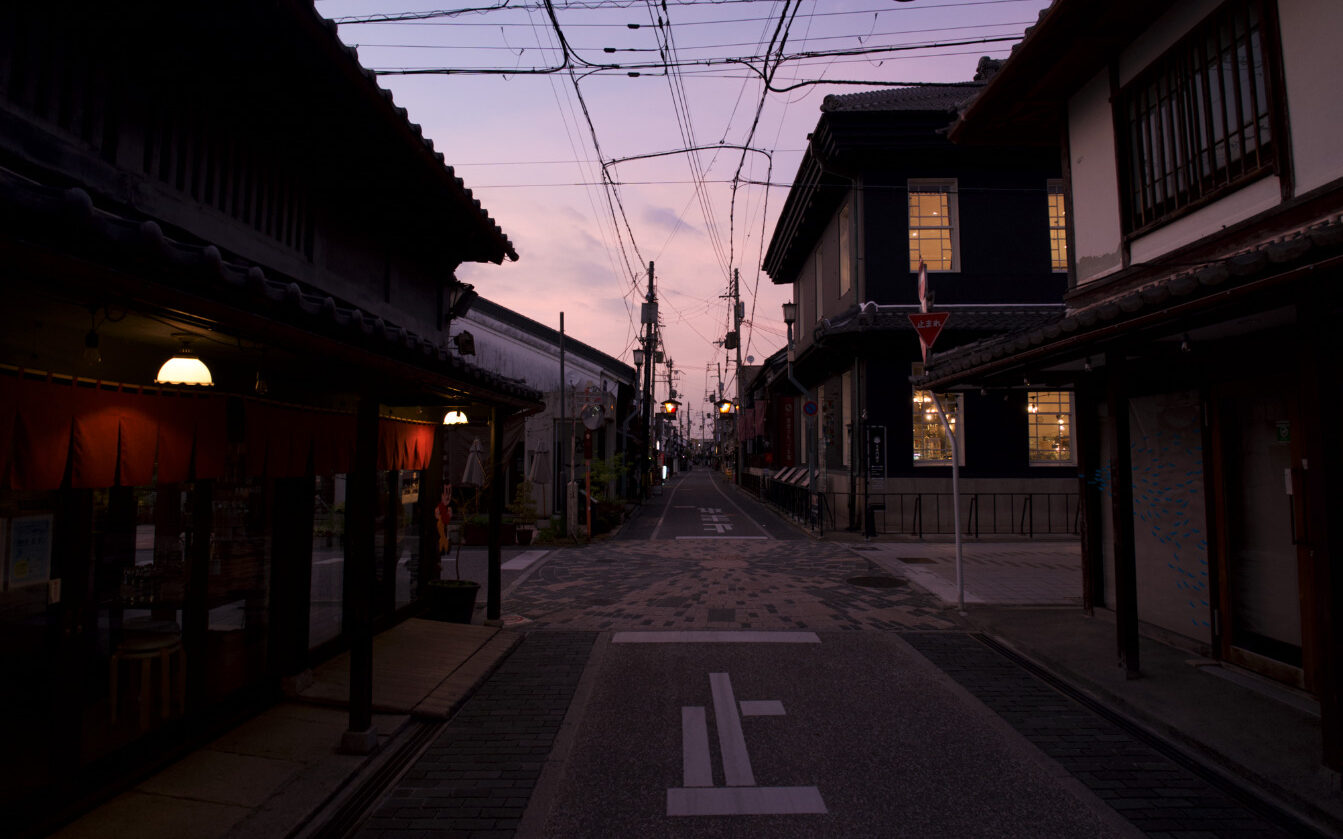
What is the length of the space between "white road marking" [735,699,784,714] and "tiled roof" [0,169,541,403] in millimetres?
4498

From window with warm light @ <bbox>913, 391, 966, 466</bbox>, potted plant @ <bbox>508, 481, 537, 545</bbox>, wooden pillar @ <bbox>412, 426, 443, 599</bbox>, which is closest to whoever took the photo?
wooden pillar @ <bbox>412, 426, 443, 599</bbox>

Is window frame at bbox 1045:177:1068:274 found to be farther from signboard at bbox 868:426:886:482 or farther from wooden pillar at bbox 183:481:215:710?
wooden pillar at bbox 183:481:215:710

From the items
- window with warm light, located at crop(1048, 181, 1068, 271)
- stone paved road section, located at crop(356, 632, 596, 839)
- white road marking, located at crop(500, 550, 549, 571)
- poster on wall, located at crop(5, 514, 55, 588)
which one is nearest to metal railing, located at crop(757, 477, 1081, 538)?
window with warm light, located at crop(1048, 181, 1068, 271)

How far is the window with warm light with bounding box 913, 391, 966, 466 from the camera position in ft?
61.7

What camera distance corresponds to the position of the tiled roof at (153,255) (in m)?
2.44

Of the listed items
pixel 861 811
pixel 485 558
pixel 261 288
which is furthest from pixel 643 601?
pixel 261 288

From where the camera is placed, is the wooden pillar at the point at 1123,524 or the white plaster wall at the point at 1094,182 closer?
the wooden pillar at the point at 1123,524

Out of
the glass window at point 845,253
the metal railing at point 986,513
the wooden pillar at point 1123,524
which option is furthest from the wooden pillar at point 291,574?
the glass window at point 845,253

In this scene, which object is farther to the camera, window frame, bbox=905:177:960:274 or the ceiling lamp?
window frame, bbox=905:177:960:274

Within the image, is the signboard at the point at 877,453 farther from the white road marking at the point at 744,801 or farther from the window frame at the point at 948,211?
the white road marking at the point at 744,801

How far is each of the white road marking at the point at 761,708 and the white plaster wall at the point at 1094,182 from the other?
6.80m

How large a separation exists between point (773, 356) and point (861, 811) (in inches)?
1281

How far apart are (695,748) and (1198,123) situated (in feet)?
26.6

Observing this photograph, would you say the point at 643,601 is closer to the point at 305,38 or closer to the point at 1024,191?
the point at 305,38
